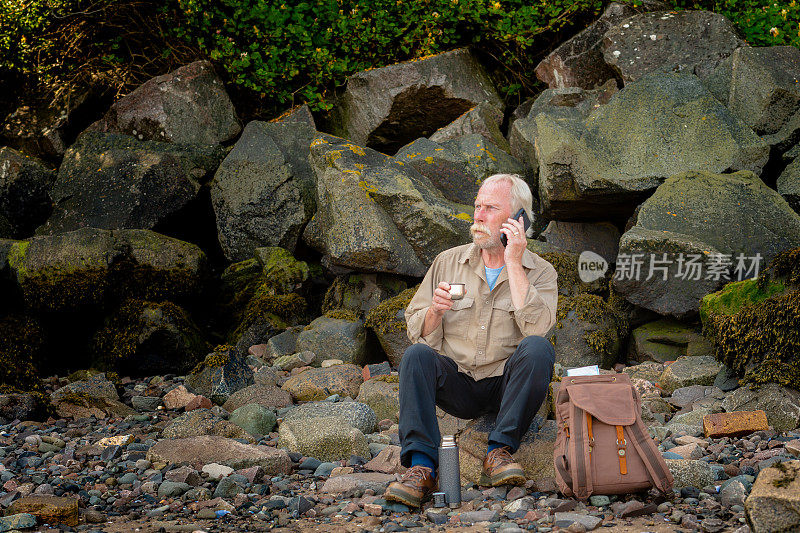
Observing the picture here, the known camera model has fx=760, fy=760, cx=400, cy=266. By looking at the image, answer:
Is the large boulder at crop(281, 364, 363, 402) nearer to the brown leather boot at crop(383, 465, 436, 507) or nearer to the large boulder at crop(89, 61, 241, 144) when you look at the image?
the brown leather boot at crop(383, 465, 436, 507)

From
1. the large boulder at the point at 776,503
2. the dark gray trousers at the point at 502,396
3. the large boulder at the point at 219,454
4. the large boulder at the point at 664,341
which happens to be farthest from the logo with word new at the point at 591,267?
the large boulder at the point at 776,503

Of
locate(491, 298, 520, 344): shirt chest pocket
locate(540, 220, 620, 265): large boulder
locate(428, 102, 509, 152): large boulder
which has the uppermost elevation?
locate(428, 102, 509, 152): large boulder

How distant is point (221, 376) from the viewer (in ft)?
21.9

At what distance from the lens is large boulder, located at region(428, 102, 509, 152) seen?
9398 mm

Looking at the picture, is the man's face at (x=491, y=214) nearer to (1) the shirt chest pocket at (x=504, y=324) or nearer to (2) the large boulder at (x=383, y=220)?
(1) the shirt chest pocket at (x=504, y=324)

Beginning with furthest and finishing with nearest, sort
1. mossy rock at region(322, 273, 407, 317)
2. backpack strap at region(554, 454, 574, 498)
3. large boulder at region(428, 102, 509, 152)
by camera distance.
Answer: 1. large boulder at region(428, 102, 509, 152)
2. mossy rock at region(322, 273, 407, 317)
3. backpack strap at region(554, 454, 574, 498)

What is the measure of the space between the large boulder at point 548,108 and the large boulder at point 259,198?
8.37 feet

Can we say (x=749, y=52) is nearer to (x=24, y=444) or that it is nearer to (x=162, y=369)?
(x=162, y=369)

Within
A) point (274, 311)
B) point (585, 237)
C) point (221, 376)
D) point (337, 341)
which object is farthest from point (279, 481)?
point (585, 237)

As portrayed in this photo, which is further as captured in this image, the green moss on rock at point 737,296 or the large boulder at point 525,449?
the green moss on rock at point 737,296

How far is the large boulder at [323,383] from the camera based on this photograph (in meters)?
6.48

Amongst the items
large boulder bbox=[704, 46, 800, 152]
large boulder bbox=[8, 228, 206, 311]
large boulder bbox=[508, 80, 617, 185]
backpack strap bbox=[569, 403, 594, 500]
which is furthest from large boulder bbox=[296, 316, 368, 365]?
large boulder bbox=[704, 46, 800, 152]

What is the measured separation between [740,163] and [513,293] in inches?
184

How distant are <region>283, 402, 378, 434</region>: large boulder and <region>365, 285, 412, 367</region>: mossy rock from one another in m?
1.59
